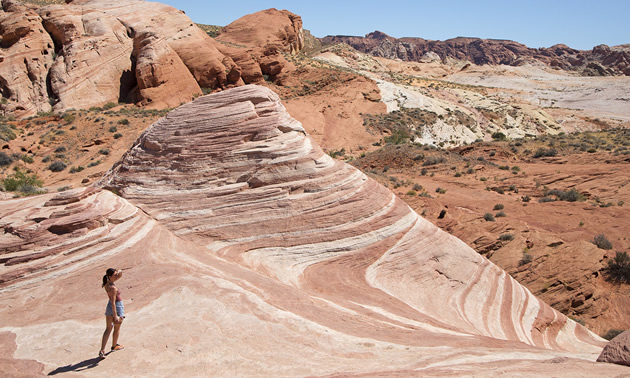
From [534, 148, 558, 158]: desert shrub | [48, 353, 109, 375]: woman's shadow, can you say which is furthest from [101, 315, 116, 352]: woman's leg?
[534, 148, 558, 158]: desert shrub

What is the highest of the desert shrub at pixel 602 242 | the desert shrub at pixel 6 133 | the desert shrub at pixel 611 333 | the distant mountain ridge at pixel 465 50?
the distant mountain ridge at pixel 465 50

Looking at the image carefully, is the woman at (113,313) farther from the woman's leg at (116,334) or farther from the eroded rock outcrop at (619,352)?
the eroded rock outcrop at (619,352)

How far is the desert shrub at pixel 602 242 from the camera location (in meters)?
15.1

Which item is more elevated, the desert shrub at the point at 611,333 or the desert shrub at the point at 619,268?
the desert shrub at the point at 619,268

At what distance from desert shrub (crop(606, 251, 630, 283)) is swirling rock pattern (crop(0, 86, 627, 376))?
4.93 metres

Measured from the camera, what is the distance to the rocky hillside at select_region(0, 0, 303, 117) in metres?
35.3

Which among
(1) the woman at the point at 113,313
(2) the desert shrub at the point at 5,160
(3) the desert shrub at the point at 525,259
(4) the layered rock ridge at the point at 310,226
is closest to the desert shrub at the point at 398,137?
(3) the desert shrub at the point at 525,259

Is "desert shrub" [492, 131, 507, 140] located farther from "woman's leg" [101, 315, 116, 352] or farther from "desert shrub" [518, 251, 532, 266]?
"woman's leg" [101, 315, 116, 352]

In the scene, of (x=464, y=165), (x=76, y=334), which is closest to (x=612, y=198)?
(x=464, y=165)

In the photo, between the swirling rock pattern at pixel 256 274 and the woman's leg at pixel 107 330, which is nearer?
the woman's leg at pixel 107 330

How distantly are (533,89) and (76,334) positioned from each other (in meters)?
85.9

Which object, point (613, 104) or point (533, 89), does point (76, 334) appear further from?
point (533, 89)

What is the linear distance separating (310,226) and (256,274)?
6.05ft

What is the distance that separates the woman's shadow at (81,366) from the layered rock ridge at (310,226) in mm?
3232
